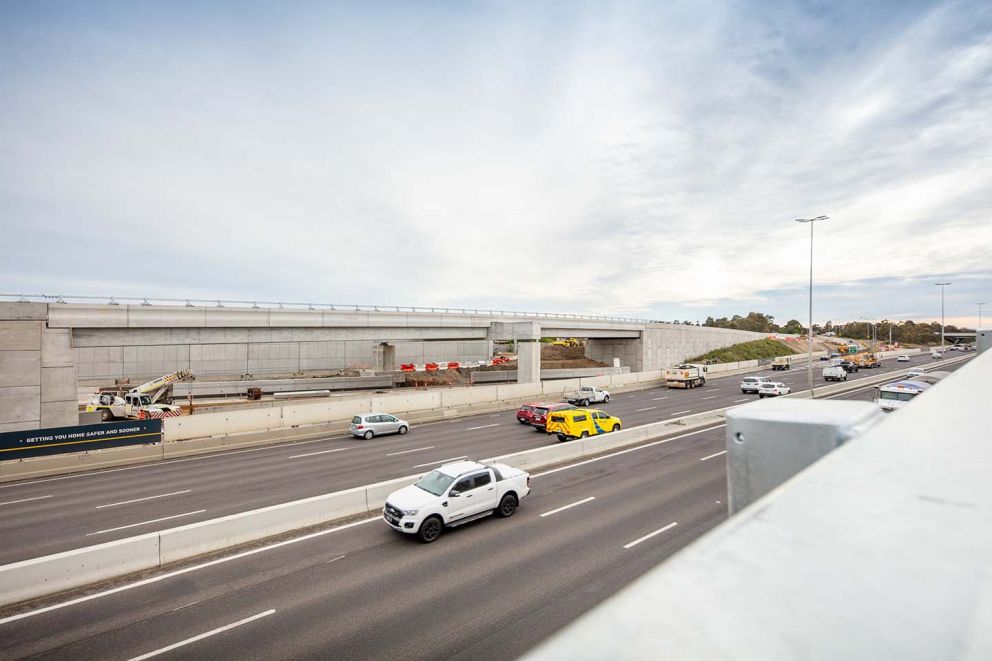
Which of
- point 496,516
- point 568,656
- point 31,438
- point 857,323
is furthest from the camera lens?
point 857,323

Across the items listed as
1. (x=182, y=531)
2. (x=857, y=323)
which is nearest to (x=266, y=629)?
(x=182, y=531)

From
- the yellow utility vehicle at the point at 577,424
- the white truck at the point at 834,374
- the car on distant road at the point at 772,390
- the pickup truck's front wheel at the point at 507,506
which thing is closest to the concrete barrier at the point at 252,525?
the pickup truck's front wheel at the point at 507,506

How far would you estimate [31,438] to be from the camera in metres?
22.1

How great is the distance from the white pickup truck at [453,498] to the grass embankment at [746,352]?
6803 cm

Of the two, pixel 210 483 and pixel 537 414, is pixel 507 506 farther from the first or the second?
pixel 537 414

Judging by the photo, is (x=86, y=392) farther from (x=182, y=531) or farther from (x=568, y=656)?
(x=568, y=656)

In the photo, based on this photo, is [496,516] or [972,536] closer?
[972,536]

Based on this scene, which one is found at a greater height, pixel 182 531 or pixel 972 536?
pixel 972 536

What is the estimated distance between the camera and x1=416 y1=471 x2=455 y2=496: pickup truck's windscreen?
44.0ft

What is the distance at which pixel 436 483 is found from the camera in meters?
13.7

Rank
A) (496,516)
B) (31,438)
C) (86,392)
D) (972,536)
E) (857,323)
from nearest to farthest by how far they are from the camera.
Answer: (972,536)
(496,516)
(31,438)
(86,392)
(857,323)

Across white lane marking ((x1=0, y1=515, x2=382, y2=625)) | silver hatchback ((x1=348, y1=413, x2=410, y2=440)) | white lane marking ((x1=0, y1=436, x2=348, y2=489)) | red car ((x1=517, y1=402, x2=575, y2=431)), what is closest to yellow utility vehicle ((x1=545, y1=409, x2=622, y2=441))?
red car ((x1=517, y1=402, x2=575, y2=431))

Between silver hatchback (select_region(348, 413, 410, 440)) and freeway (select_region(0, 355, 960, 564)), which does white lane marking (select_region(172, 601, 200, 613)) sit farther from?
silver hatchback (select_region(348, 413, 410, 440))

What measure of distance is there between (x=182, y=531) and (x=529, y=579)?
8.78 m
